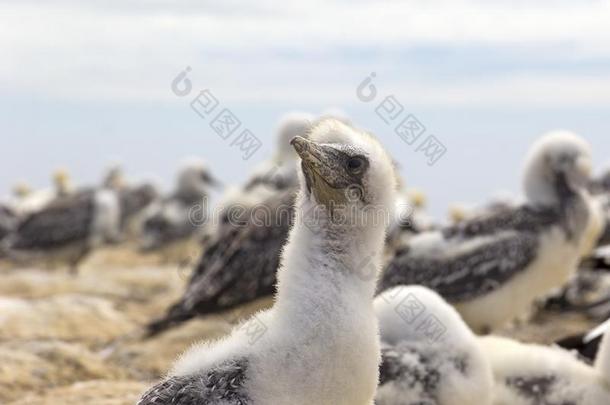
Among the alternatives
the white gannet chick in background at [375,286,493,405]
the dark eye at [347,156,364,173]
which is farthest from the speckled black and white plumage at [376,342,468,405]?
the dark eye at [347,156,364,173]

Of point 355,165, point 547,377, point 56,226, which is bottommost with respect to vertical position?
point 547,377

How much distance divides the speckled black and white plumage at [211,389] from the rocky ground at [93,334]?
6.15 feet

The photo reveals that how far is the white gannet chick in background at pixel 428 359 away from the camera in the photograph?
4.90 metres

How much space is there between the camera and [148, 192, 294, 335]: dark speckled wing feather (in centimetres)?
861

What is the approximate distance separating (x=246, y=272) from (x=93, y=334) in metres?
1.41

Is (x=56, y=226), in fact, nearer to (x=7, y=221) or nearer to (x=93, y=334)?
(x=7, y=221)

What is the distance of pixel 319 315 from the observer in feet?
12.0

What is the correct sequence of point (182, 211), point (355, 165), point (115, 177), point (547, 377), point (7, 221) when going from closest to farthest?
point (355, 165) < point (547, 377) < point (182, 211) < point (7, 221) < point (115, 177)

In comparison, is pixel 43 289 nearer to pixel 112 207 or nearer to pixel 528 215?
pixel 112 207

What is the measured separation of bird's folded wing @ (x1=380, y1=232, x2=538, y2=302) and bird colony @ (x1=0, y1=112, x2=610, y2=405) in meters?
0.01

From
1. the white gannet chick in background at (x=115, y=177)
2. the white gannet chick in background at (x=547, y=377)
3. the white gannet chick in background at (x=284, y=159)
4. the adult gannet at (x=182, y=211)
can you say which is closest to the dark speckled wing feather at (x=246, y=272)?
the white gannet chick in background at (x=284, y=159)

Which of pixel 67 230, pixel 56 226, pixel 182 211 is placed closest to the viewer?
pixel 67 230

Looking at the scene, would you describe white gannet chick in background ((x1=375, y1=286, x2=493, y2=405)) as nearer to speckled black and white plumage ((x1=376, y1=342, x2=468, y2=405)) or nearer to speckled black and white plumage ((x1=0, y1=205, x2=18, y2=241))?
speckled black and white plumage ((x1=376, y1=342, x2=468, y2=405))

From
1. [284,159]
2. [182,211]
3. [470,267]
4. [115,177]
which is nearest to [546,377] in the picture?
[470,267]
